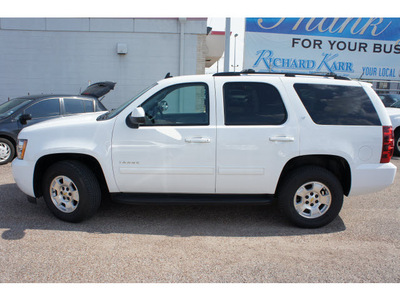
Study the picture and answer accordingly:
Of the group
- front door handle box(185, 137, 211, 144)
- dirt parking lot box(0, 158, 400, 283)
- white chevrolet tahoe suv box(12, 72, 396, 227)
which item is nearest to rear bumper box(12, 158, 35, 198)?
white chevrolet tahoe suv box(12, 72, 396, 227)

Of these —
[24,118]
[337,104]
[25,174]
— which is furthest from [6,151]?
[337,104]

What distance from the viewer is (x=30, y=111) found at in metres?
7.11

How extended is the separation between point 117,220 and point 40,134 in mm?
1467

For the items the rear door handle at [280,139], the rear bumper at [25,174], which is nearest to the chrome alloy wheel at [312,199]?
the rear door handle at [280,139]

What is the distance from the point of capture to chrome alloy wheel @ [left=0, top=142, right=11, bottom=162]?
7.02 m

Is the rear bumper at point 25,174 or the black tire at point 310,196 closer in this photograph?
the black tire at point 310,196

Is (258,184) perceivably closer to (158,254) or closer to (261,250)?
(261,250)

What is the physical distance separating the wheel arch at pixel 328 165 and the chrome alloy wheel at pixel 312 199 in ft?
0.87

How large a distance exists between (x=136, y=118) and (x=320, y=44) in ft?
34.3

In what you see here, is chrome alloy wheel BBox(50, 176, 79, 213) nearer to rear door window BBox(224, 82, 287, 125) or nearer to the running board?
the running board

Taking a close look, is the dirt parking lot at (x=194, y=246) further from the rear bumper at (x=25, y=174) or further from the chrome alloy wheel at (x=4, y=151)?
the chrome alloy wheel at (x=4, y=151)

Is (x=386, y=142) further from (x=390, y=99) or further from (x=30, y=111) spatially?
(x=390, y=99)

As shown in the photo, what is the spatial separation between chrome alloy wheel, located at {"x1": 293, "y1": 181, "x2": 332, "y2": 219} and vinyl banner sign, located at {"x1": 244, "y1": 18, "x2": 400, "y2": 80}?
27.9 feet

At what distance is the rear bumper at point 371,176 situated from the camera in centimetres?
389
